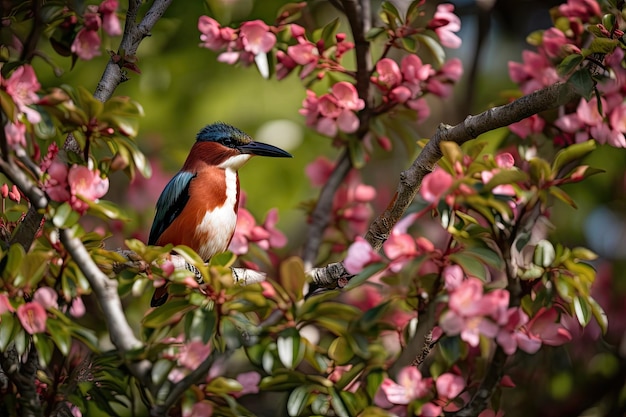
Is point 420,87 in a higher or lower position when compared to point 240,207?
higher

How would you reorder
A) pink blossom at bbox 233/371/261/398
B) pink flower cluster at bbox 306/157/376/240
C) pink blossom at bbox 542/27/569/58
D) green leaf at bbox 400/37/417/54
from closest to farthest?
pink blossom at bbox 233/371/261/398, green leaf at bbox 400/37/417/54, pink blossom at bbox 542/27/569/58, pink flower cluster at bbox 306/157/376/240

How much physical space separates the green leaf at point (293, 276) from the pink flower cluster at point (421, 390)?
0.88 feet

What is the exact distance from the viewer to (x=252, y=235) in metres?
2.79

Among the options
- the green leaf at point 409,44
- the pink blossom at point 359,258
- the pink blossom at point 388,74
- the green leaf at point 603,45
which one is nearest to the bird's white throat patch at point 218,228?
the pink blossom at point 388,74

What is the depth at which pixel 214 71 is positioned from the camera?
407 cm

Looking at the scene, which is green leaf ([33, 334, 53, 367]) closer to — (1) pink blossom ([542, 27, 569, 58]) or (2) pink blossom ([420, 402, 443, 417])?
(2) pink blossom ([420, 402, 443, 417])

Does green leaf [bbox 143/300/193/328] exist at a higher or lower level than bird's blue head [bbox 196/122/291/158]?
higher

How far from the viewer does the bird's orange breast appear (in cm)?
274

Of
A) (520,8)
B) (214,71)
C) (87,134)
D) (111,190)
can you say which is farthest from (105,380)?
(520,8)

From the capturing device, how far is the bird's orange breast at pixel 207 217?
2.74 metres

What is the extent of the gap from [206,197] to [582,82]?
4.16 feet

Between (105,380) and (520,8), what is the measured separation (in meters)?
3.39

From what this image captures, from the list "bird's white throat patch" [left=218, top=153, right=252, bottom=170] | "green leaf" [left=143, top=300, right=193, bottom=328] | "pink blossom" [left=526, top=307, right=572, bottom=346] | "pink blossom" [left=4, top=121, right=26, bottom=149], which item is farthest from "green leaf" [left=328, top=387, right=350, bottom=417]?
"bird's white throat patch" [left=218, top=153, right=252, bottom=170]

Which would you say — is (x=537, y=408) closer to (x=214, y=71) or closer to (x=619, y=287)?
(x=619, y=287)
